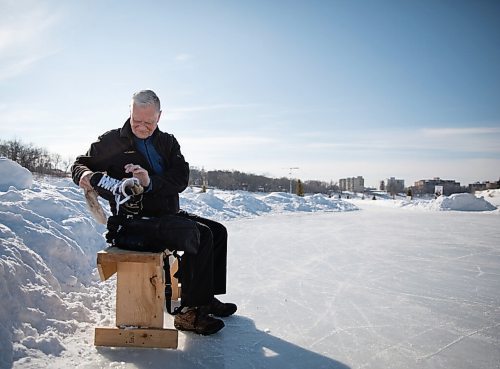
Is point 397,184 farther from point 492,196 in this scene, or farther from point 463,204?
point 463,204

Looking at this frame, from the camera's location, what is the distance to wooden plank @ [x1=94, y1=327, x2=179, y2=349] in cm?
204

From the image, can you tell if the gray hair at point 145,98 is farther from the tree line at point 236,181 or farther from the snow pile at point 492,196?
the tree line at point 236,181

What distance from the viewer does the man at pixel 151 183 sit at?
6.93 ft

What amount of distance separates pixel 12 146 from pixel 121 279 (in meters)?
33.7

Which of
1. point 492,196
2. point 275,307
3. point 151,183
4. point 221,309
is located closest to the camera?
point 151,183

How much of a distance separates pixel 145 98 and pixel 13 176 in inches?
146

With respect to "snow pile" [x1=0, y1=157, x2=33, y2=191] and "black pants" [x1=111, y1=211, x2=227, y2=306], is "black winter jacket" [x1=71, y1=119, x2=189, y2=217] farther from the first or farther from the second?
"snow pile" [x1=0, y1=157, x2=33, y2=191]

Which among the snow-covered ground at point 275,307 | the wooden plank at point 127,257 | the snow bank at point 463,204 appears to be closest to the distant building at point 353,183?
the snow bank at point 463,204

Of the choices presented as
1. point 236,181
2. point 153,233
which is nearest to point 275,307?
point 153,233

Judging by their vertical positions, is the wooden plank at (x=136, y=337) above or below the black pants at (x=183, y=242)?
below

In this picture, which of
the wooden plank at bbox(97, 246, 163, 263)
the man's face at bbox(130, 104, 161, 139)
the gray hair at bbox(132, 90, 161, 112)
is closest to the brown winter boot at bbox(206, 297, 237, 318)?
the wooden plank at bbox(97, 246, 163, 263)

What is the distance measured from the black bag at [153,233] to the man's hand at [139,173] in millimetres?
219

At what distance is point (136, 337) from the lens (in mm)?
2061

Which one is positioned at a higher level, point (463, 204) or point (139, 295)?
point (139, 295)
